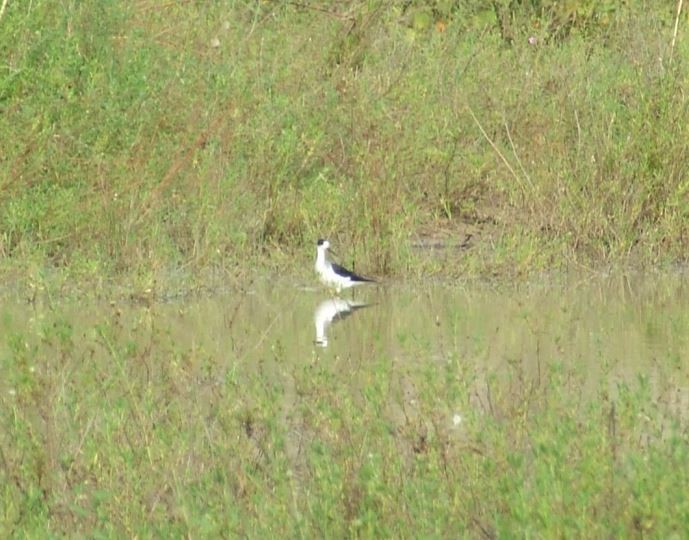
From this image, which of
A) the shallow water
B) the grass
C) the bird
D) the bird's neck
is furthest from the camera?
the bird's neck

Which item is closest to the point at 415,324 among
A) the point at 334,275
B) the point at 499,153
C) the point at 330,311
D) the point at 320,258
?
the point at 330,311

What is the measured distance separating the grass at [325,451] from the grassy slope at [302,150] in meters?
2.61

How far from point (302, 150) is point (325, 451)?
5.95m

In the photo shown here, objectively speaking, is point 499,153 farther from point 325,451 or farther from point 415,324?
point 325,451

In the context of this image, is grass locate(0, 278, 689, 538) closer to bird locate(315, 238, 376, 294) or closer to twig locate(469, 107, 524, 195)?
bird locate(315, 238, 376, 294)

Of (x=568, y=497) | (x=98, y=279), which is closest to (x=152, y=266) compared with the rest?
(x=98, y=279)

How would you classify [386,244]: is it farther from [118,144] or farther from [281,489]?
[281,489]

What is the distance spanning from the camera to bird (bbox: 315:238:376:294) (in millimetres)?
9172

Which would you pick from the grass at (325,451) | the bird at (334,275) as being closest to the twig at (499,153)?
the bird at (334,275)

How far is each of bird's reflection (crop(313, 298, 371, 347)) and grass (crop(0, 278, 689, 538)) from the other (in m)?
1.25

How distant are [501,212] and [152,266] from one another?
2562 mm

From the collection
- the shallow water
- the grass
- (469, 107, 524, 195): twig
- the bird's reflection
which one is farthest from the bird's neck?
the grass

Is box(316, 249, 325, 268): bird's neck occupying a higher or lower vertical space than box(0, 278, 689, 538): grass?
lower

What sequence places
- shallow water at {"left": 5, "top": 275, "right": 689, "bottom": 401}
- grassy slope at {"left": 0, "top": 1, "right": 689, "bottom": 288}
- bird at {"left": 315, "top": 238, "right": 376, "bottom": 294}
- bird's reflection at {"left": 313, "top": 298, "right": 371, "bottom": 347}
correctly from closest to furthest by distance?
shallow water at {"left": 5, "top": 275, "right": 689, "bottom": 401}
bird's reflection at {"left": 313, "top": 298, "right": 371, "bottom": 347}
bird at {"left": 315, "top": 238, "right": 376, "bottom": 294}
grassy slope at {"left": 0, "top": 1, "right": 689, "bottom": 288}
